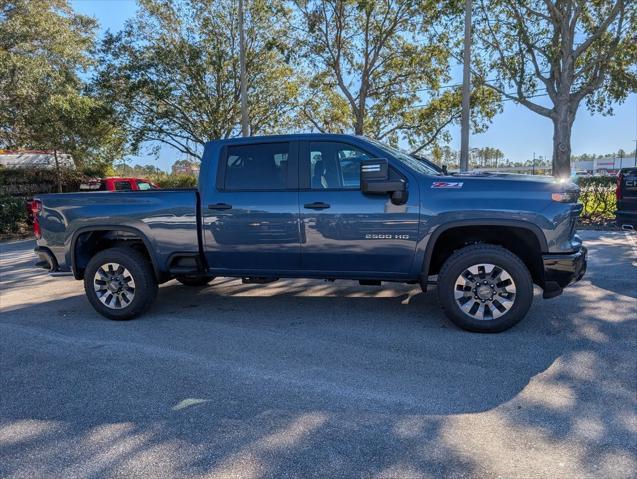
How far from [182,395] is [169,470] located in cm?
90

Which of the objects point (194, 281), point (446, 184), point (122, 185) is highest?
point (122, 185)

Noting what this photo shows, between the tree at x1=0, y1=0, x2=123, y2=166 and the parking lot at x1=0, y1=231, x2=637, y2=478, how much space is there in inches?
463

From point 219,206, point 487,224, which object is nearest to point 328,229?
point 219,206

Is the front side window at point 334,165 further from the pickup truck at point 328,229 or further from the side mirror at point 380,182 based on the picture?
the side mirror at point 380,182

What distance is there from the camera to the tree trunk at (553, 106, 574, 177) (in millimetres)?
14266

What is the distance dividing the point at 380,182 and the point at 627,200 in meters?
5.92

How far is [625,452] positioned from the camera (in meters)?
2.60

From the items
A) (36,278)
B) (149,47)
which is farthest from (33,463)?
(149,47)

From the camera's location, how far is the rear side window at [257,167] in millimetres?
5004

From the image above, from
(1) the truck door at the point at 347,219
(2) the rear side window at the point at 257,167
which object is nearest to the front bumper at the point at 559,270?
(1) the truck door at the point at 347,219

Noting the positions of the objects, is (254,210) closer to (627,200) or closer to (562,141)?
(627,200)

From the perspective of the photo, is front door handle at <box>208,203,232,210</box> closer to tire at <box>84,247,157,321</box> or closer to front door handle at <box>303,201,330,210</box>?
front door handle at <box>303,201,330,210</box>

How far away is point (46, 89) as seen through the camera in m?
15.1

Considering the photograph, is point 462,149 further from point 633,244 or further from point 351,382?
point 351,382
